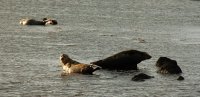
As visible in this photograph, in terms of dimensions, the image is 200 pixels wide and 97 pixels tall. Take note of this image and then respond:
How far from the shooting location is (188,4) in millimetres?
147625

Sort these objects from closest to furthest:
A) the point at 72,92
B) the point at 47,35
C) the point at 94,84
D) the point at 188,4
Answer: the point at 72,92, the point at 94,84, the point at 47,35, the point at 188,4

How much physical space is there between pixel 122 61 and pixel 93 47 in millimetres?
13393

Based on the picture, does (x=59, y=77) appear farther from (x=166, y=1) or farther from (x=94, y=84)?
(x=166, y=1)

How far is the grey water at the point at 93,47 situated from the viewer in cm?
4181

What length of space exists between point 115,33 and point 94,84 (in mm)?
34734

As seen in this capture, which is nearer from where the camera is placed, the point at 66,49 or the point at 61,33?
the point at 66,49

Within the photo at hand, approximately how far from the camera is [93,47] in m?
61.8

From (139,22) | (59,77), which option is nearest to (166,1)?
(139,22)

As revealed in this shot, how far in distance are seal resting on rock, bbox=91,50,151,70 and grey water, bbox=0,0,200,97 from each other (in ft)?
2.57

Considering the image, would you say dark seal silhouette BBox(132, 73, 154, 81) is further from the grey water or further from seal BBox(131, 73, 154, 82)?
the grey water

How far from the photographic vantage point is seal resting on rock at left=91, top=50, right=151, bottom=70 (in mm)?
48500

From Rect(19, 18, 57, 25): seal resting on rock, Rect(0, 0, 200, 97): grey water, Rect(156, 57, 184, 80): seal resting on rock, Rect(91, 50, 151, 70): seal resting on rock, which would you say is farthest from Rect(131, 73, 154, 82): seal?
Rect(19, 18, 57, 25): seal resting on rock

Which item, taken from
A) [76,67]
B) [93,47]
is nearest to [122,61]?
[76,67]

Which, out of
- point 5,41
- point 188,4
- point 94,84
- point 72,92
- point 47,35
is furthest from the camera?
point 188,4
